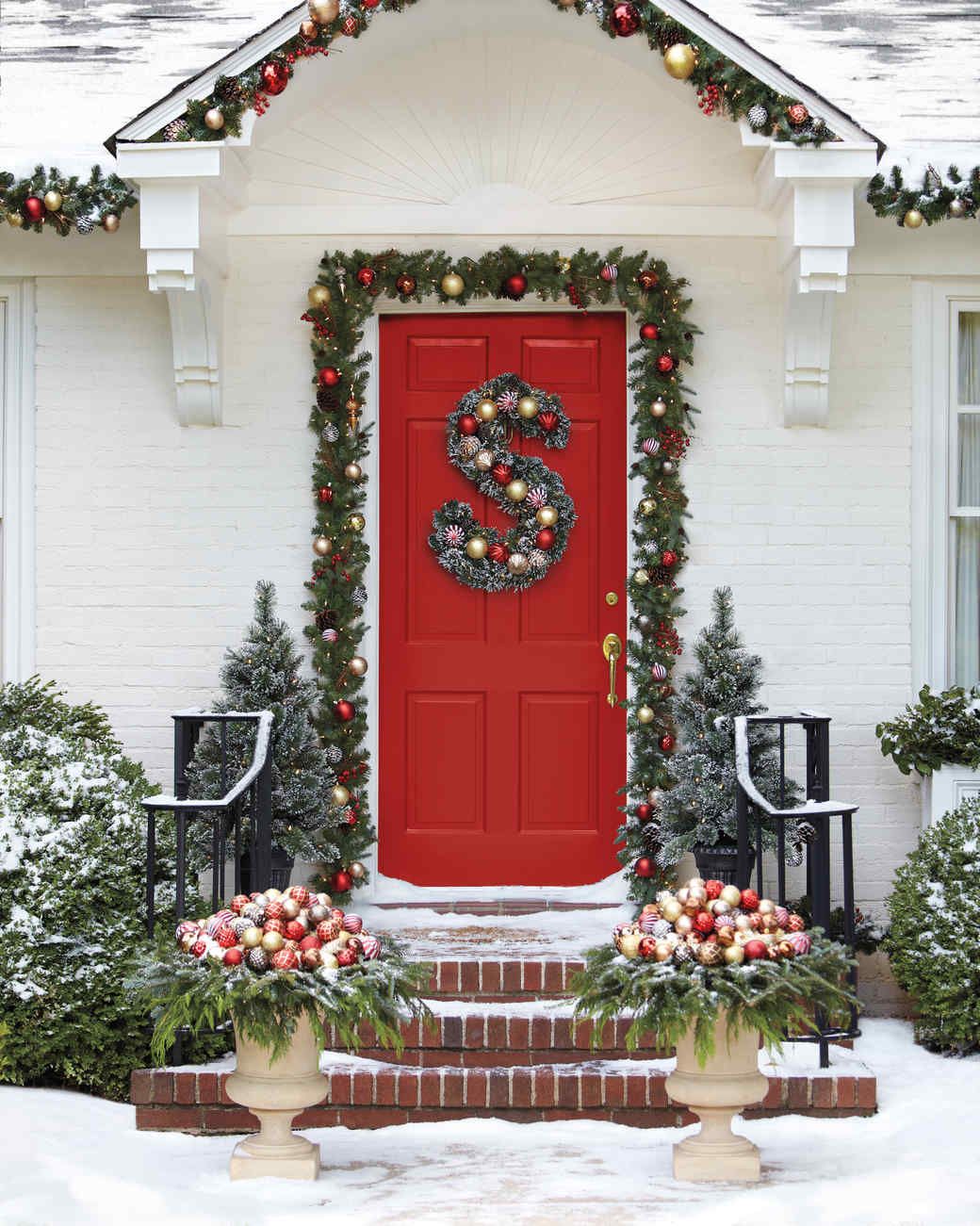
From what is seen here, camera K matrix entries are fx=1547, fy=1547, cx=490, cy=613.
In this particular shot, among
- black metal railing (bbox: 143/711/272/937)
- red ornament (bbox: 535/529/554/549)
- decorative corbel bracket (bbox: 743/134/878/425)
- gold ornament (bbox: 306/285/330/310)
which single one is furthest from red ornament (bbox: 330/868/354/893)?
decorative corbel bracket (bbox: 743/134/878/425)

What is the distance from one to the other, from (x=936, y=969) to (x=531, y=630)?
2116 millimetres

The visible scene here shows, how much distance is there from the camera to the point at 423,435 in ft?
21.3

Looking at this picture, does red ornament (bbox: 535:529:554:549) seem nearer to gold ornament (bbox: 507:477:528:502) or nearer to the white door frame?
gold ornament (bbox: 507:477:528:502)

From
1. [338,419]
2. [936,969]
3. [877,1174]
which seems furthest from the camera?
[338,419]

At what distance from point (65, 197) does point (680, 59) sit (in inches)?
91.5

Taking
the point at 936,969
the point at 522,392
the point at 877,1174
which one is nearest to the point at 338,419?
the point at 522,392

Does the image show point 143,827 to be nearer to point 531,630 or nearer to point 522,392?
point 531,630

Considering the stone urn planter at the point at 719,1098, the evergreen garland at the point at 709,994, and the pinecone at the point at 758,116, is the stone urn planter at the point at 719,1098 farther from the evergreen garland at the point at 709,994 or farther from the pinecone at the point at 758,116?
the pinecone at the point at 758,116

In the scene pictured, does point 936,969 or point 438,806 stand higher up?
point 438,806

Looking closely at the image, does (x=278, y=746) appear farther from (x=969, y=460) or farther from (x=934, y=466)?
(x=969, y=460)

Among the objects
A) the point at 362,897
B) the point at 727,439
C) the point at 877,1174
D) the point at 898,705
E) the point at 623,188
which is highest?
the point at 623,188

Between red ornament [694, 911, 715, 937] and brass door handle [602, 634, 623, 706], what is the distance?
2.16m

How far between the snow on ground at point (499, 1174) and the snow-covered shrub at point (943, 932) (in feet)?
0.96

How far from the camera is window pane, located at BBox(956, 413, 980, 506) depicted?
6477mm
